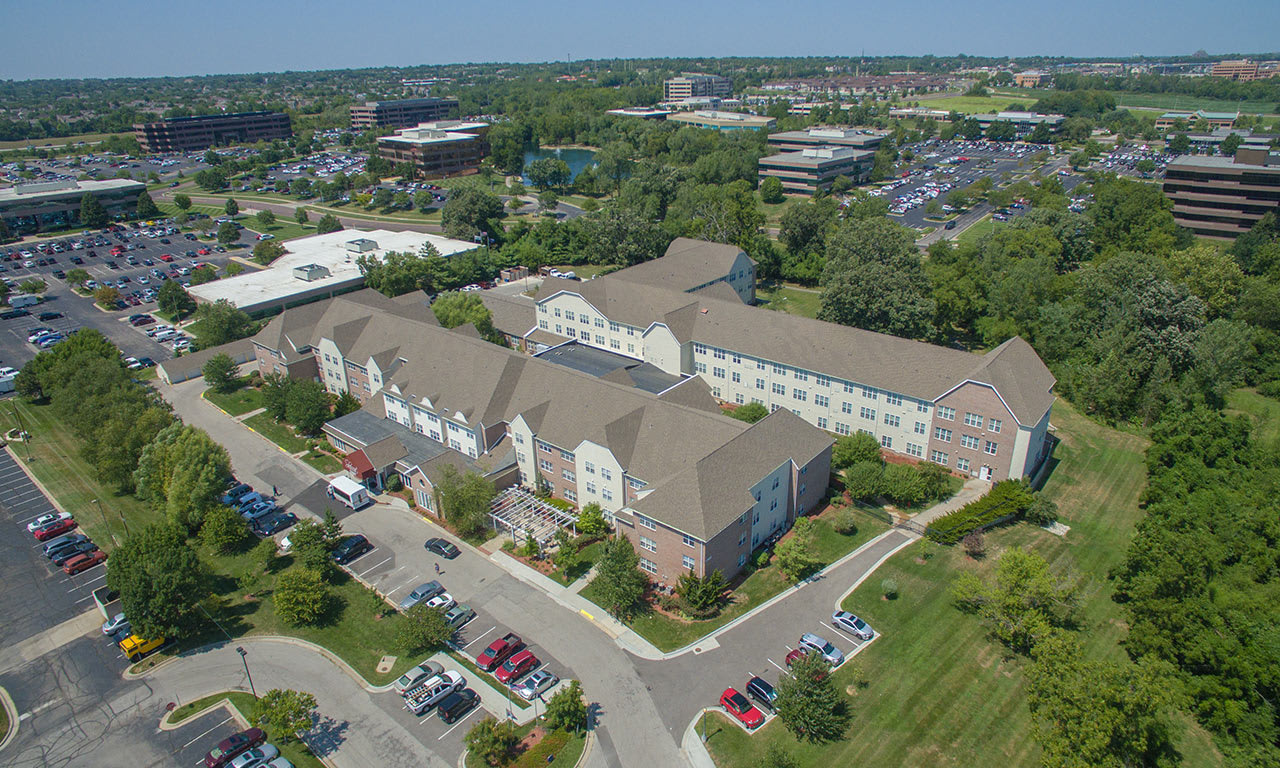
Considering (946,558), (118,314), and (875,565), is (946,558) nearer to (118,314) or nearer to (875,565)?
(875,565)

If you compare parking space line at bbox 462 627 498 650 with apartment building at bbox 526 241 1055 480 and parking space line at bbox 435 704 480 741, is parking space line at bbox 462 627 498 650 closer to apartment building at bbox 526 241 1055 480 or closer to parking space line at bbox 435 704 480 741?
parking space line at bbox 435 704 480 741

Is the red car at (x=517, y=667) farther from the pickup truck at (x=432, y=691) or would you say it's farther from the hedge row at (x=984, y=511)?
the hedge row at (x=984, y=511)

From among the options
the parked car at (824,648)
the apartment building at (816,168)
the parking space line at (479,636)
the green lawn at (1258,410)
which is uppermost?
the apartment building at (816,168)

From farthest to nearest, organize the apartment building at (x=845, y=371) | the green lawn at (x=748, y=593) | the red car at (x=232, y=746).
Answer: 1. the apartment building at (x=845, y=371)
2. the green lawn at (x=748, y=593)
3. the red car at (x=232, y=746)

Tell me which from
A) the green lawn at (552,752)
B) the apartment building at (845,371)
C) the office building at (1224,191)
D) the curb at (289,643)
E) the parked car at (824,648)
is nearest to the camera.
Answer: the green lawn at (552,752)

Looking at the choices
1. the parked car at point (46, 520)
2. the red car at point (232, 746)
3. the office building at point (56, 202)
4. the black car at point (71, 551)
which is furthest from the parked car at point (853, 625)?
the office building at point (56, 202)

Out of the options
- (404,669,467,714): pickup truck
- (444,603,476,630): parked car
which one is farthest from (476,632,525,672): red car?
(444,603,476,630): parked car

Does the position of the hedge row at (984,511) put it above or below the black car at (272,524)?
above

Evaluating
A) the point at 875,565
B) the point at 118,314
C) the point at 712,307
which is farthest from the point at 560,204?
the point at 875,565
